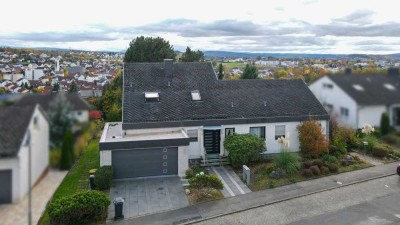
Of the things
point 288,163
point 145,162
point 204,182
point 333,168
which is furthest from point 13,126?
point 333,168

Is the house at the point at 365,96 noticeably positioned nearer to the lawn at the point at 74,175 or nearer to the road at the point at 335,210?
the lawn at the point at 74,175

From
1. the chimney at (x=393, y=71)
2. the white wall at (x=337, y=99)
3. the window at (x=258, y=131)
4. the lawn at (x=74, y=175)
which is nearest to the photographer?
the lawn at (x=74, y=175)

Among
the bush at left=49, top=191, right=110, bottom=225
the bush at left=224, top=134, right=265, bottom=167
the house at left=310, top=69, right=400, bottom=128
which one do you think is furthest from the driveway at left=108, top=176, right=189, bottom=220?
the house at left=310, top=69, right=400, bottom=128

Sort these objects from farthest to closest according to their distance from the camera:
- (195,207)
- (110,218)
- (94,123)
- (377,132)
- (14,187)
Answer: (195,207) → (110,218) → (377,132) → (94,123) → (14,187)

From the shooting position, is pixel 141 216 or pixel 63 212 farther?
pixel 141 216

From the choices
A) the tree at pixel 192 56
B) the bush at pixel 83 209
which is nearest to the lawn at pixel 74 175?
the bush at pixel 83 209

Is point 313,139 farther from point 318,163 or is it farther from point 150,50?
point 150,50

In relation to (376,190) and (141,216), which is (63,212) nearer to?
(141,216)

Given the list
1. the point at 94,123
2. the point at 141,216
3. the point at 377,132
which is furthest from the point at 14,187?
the point at 141,216
